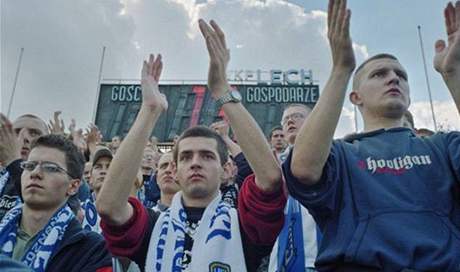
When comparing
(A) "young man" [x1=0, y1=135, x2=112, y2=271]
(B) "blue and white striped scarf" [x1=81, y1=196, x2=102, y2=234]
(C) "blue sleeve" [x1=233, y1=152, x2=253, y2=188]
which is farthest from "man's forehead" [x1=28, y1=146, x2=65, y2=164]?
(C) "blue sleeve" [x1=233, y1=152, x2=253, y2=188]

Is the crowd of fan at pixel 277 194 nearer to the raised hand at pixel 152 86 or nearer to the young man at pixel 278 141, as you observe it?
the raised hand at pixel 152 86

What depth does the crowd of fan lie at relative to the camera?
1705 millimetres

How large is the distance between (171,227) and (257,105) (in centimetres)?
1930

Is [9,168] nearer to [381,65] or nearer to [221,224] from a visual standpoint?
[221,224]

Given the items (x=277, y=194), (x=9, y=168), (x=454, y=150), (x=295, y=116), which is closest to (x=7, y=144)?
(x=9, y=168)

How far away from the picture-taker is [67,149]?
298 centimetres

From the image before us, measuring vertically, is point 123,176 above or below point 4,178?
below

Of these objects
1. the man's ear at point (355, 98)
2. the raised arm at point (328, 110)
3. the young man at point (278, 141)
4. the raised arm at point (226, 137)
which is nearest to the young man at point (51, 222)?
the raised arm at point (226, 137)

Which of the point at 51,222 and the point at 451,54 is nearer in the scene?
the point at 451,54

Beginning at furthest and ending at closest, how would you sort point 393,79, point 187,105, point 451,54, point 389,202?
point 187,105 < point 393,79 < point 451,54 < point 389,202

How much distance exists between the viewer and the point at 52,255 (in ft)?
8.22

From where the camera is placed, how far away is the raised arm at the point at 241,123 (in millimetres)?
2184

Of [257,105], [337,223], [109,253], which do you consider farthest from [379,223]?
[257,105]

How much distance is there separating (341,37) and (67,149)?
6.46ft
